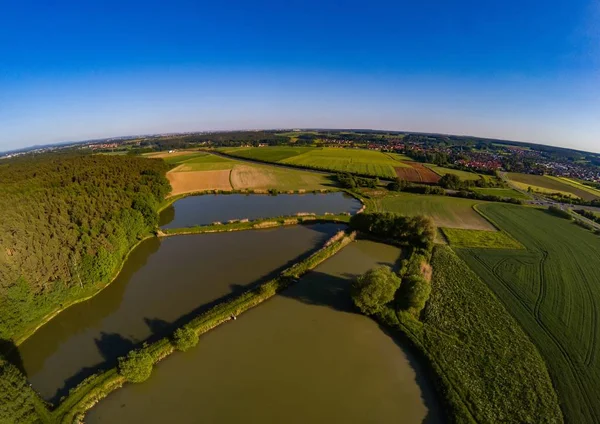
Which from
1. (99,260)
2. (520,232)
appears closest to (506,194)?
(520,232)

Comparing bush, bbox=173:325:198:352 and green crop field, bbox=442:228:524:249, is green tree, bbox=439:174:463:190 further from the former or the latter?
bush, bbox=173:325:198:352

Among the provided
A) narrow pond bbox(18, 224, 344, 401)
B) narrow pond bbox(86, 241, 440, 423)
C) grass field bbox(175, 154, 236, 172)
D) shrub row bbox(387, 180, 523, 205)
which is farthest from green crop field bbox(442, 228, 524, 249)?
grass field bbox(175, 154, 236, 172)

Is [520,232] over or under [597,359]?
over

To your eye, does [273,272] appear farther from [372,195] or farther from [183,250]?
[372,195]

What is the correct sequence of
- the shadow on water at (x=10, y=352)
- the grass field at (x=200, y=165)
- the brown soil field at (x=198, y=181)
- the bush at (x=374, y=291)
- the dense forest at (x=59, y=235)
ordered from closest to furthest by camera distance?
the shadow on water at (x=10, y=352), the dense forest at (x=59, y=235), the bush at (x=374, y=291), the brown soil field at (x=198, y=181), the grass field at (x=200, y=165)

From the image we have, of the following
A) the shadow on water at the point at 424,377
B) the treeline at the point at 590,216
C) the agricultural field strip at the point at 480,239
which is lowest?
the shadow on water at the point at 424,377

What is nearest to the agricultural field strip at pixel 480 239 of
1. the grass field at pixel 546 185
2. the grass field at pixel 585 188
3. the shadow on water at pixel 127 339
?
the shadow on water at pixel 127 339

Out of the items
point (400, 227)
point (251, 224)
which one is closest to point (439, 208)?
point (400, 227)

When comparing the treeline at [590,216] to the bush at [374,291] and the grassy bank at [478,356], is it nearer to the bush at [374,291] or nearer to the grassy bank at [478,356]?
the grassy bank at [478,356]
